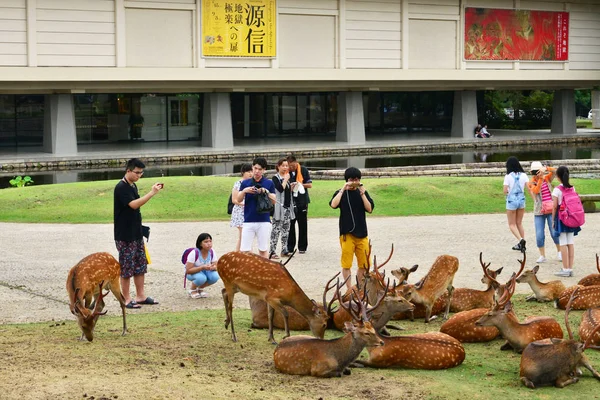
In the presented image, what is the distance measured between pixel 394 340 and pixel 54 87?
36.7 m

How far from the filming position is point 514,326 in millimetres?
10961

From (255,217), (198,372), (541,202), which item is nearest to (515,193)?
(541,202)

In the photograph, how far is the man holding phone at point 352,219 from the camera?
47.0 ft

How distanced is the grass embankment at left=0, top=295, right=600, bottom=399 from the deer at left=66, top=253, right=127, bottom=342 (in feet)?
0.89

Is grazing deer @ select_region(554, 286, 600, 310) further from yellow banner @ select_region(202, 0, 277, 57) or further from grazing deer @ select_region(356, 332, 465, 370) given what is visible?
yellow banner @ select_region(202, 0, 277, 57)

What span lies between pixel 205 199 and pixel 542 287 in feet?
42.5

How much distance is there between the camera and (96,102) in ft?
174

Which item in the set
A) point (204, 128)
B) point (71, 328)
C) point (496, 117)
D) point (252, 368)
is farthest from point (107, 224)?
point (496, 117)

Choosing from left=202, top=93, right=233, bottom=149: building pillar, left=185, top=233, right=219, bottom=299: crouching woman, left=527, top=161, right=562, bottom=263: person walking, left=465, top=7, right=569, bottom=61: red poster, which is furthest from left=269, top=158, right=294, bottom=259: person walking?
left=465, top=7, right=569, bottom=61: red poster

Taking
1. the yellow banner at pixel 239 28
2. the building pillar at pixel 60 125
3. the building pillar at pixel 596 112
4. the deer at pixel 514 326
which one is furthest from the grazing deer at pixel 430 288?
the building pillar at pixel 596 112

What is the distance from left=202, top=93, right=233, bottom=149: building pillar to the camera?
163ft

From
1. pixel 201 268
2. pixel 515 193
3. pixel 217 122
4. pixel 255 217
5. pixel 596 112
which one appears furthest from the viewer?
pixel 596 112

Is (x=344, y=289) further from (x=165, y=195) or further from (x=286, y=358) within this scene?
(x=165, y=195)

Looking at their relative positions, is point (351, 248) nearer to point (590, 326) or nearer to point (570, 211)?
point (570, 211)
